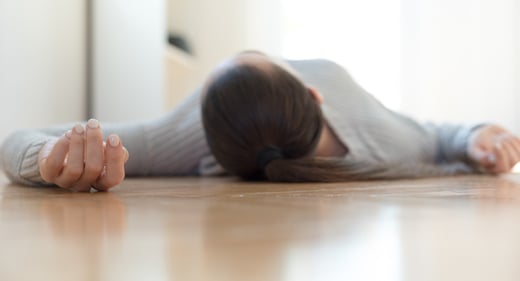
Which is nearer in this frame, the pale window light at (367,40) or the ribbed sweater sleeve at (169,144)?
the ribbed sweater sleeve at (169,144)

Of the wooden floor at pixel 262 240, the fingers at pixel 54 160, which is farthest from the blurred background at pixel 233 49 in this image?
the wooden floor at pixel 262 240

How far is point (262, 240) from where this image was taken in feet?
1.18

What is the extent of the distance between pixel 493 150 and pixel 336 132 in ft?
1.35

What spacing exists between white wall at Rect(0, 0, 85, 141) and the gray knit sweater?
0.65 meters

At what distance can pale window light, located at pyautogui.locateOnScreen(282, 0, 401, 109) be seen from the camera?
108 inches

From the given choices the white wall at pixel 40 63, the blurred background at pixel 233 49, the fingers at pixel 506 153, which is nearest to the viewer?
the fingers at pixel 506 153

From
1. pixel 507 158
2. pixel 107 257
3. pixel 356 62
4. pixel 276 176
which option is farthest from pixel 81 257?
pixel 356 62

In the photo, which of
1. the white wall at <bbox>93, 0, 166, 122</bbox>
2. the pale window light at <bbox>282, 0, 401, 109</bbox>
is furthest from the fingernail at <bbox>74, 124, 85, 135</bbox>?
the pale window light at <bbox>282, 0, 401, 109</bbox>

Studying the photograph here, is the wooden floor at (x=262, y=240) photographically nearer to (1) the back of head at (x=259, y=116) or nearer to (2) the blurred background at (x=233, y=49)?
(1) the back of head at (x=259, y=116)

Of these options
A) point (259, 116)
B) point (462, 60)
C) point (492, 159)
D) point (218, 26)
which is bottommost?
point (492, 159)

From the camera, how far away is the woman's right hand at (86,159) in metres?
0.75

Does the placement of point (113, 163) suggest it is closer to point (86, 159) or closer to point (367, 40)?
point (86, 159)

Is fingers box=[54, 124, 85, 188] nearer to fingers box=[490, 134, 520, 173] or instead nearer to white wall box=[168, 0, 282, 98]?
fingers box=[490, 134, 520, 173]

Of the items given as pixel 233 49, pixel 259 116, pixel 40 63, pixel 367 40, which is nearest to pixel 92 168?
pixel 259 116
